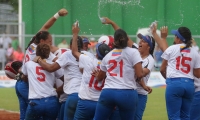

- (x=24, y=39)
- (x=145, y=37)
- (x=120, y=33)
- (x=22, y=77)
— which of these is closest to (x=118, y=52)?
(x=120, y=33)

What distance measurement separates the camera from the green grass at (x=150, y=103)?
15.4 m

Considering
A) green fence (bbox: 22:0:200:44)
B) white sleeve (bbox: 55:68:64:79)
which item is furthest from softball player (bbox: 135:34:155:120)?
green fence (bbox: 22:0:200:44)

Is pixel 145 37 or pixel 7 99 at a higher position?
pixel 145 37

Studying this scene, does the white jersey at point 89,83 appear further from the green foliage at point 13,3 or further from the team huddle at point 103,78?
the green foliage at point 13,3

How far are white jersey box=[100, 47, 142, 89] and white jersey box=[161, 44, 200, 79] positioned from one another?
152 cm

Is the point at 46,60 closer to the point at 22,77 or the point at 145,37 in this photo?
the point at 22,77

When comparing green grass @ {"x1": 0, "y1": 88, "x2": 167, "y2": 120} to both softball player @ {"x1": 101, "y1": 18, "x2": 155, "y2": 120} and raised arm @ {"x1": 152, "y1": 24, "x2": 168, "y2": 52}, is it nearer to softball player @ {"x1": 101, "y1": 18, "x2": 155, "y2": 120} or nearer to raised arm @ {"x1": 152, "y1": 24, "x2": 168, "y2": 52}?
raised arm @ {"x1": 152, "y1": 24, "x2": 168, "y2": 52}

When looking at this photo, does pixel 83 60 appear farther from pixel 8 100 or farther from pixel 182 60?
A: pixel 8 100

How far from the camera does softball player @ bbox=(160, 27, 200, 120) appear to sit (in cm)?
1004

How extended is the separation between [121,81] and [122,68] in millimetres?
191

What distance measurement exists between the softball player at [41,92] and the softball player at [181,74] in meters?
1.96

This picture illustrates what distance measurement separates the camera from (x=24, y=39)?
26.4 metres

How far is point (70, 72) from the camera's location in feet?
32.6

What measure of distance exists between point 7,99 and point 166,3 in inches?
524
